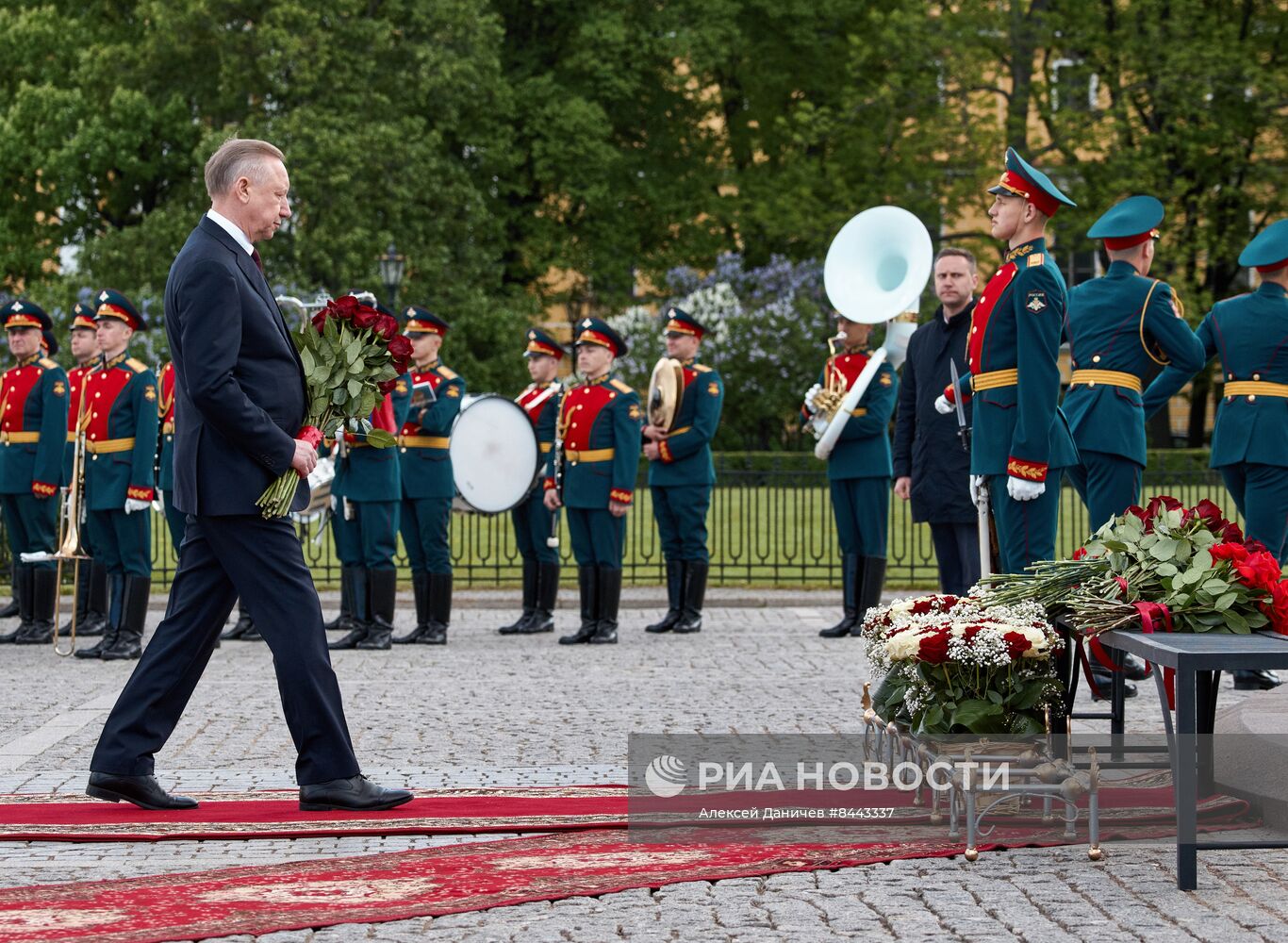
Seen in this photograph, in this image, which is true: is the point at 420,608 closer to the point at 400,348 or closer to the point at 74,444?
the point at 74,444

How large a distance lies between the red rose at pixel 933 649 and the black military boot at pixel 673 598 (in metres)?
8.07

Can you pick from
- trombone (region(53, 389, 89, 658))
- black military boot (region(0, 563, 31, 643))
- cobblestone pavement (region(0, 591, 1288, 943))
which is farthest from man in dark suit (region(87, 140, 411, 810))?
black military boot (region(0, 563, 31, 643))

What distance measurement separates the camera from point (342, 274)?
1388 inches

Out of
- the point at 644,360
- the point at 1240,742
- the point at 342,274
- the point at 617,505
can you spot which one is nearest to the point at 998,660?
the point at 1240,742

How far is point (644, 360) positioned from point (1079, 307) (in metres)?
23.2

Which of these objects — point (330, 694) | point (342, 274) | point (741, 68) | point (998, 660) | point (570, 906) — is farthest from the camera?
point (741, 68)

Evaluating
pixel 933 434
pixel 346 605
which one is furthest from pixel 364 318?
pixel 346 605

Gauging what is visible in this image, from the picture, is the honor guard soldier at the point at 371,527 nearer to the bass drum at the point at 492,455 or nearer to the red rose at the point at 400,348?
the bass drum at the point at 492,455

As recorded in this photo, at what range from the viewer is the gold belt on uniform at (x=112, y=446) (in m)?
12.4

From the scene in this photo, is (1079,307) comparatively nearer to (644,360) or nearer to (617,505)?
(617,505)

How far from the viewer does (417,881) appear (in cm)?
556

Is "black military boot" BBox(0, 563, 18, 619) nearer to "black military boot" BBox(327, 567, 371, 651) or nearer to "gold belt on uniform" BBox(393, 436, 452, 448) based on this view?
"black military boot" BBox(327, 567, 371, 651)

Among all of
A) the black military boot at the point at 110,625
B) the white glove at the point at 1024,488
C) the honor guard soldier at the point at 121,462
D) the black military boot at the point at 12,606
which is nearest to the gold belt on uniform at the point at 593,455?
the honor guard soldier at the point at 121,462

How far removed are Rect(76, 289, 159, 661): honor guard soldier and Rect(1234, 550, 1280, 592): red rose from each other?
7944mm
